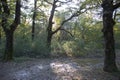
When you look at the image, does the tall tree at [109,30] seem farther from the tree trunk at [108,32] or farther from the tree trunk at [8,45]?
the tree trunk at [8,45]

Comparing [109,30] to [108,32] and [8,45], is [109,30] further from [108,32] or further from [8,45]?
[8,45]

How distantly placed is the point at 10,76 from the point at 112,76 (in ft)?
16.0

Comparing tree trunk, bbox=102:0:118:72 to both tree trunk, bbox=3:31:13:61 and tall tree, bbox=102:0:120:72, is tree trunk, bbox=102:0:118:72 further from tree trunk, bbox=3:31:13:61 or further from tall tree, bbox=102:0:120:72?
tree trunk, bbox=3:31:13:61

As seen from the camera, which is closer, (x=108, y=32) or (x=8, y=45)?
(x=108, y=32)

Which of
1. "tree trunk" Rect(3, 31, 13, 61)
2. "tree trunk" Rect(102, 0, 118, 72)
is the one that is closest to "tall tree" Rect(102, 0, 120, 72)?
"tree trunk" Rect(102, 0, 118, 72)

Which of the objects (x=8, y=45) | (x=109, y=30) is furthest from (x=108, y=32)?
(x=8, y=45)

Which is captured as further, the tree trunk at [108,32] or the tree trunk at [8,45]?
the tree trunk at [8,45]

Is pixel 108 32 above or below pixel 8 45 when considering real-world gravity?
above

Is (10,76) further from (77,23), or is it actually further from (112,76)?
(77,23)

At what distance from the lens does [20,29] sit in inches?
1063

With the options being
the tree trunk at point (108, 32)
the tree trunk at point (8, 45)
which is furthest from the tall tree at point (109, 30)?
the tree trunk at point (8, 45)

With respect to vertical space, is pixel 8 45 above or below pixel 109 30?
below

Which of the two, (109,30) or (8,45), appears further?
(8,45)

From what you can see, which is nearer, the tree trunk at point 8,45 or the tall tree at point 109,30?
the tall tree at point 109,30
